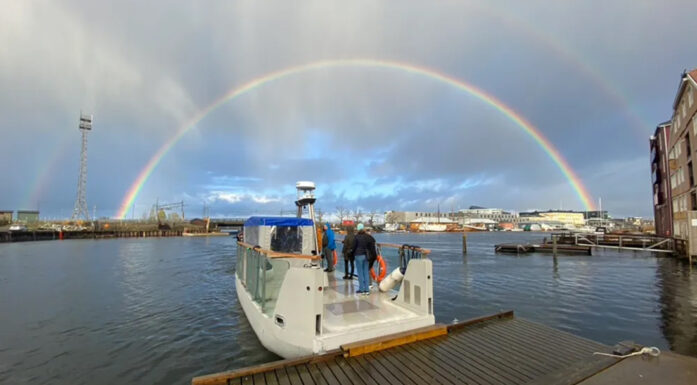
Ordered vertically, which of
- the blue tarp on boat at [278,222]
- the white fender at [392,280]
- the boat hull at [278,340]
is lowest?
the boat hull at [278,340]

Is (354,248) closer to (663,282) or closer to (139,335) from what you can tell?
(139,335)

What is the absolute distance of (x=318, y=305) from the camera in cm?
590

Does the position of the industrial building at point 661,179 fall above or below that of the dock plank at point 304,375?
above

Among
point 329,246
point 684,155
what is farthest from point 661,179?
point 329,246

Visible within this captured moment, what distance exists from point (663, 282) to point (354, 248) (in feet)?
67.4

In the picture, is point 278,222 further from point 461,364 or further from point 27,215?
point 27,215

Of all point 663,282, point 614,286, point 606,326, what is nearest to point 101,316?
point 606,326

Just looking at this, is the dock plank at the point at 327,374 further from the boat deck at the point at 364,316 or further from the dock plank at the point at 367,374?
the boat deck at the point at 364,316

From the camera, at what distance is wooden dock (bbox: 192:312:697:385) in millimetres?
4691

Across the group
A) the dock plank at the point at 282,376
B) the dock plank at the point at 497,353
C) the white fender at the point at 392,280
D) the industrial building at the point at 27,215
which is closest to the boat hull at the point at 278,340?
the dock plank at the point at 282,376

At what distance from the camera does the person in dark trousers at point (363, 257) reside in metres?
9.23

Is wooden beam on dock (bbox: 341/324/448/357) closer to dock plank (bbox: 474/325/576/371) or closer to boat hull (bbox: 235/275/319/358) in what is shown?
boat hull (bbox: 235/275/319/358)

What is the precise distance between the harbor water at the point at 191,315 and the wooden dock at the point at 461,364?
331 centimetres

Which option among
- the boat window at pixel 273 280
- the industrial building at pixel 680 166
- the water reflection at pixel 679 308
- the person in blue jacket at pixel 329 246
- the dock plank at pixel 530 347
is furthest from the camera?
the industrial building at pixel 680 166
